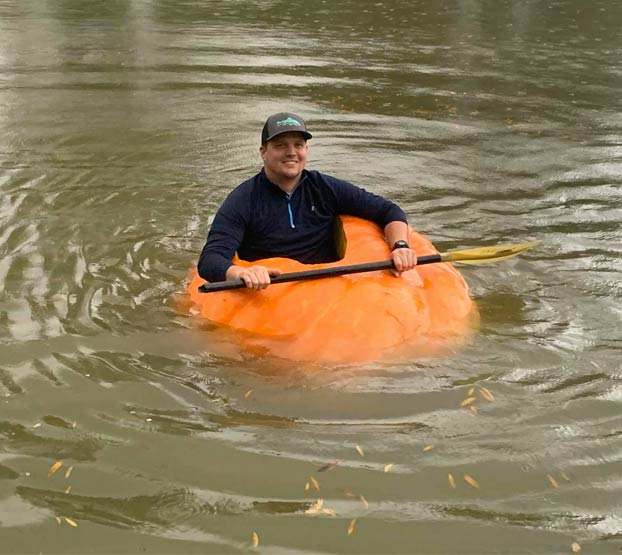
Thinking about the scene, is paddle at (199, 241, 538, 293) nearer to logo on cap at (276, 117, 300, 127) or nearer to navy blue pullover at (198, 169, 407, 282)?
navy blue pullover at (198, 169, 407, 282)

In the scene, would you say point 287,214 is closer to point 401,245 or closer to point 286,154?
point 286,154

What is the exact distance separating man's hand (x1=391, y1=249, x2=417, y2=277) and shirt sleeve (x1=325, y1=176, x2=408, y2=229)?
533 millimetres

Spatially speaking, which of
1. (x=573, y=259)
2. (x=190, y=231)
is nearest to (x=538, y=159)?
(x=573, y=259)

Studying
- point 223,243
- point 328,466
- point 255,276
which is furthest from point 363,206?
point 328,466

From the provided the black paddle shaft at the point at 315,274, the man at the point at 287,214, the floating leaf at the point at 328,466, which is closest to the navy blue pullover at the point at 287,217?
the man at the point at 287,214

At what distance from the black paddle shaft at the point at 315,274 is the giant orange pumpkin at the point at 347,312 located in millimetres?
45

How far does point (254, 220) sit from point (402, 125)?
5.13 metres

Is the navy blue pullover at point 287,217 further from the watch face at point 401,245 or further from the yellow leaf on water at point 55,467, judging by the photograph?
the yellow leaf on water at point 55,467

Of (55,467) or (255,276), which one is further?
(255,276)

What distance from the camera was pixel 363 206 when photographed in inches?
198

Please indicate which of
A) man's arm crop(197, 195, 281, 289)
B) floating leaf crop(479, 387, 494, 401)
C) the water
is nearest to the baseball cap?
man's arm crop(197, 195, 281, 289)

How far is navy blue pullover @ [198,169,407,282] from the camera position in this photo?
15.3 ft

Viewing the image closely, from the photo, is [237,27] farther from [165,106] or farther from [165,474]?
[165,474]

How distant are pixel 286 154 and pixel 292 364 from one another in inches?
50.7
